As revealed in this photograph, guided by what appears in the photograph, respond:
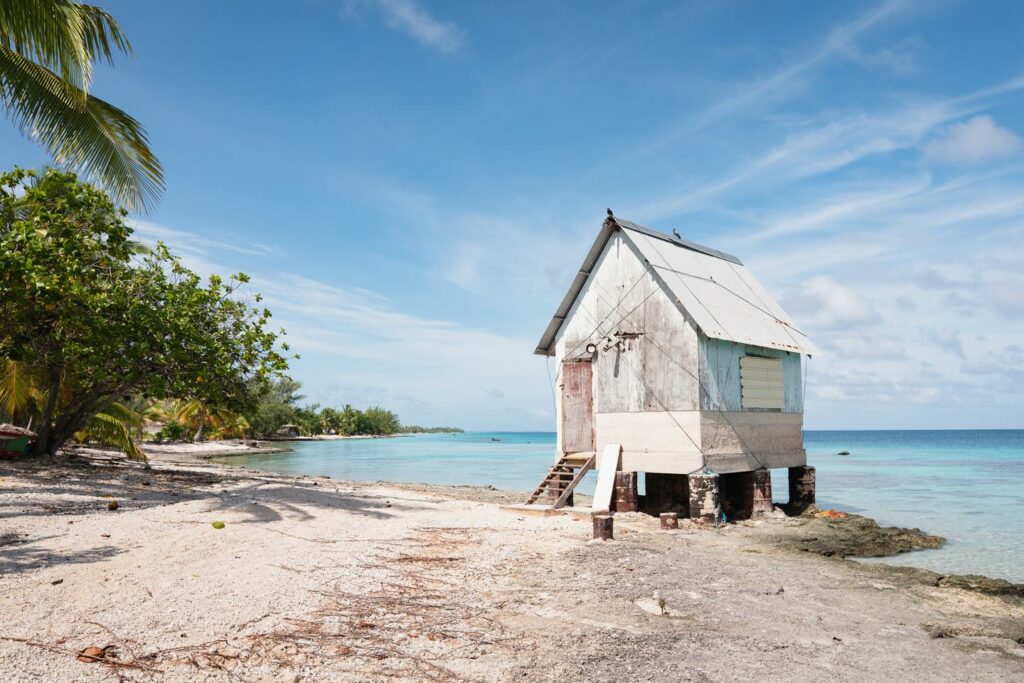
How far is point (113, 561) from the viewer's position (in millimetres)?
7793

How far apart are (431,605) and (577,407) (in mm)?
11177

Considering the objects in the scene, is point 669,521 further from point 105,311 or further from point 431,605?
point 105,311

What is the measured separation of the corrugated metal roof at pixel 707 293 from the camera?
1642 centimetres

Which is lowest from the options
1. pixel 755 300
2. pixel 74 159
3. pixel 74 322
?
pixel 74 322

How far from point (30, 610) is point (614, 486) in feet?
40.9

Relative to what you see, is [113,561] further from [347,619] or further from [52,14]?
[52,14]

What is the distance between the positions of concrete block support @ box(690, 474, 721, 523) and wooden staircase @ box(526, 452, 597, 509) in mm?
2846

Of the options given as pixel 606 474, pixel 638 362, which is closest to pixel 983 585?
pixel 606 474

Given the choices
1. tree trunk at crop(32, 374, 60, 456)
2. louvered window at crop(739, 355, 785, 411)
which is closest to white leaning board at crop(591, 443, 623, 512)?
louvered window at crop(739, 355, 785, 411)

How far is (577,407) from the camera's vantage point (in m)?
18.1

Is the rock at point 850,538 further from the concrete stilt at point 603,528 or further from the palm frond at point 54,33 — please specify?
the palm frond at point 54,33

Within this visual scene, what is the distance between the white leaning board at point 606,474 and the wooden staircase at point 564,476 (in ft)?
1.54

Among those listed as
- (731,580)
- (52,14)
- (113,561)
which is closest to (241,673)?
(113,561)

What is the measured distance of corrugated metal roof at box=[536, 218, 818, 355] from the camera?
1642 cm
